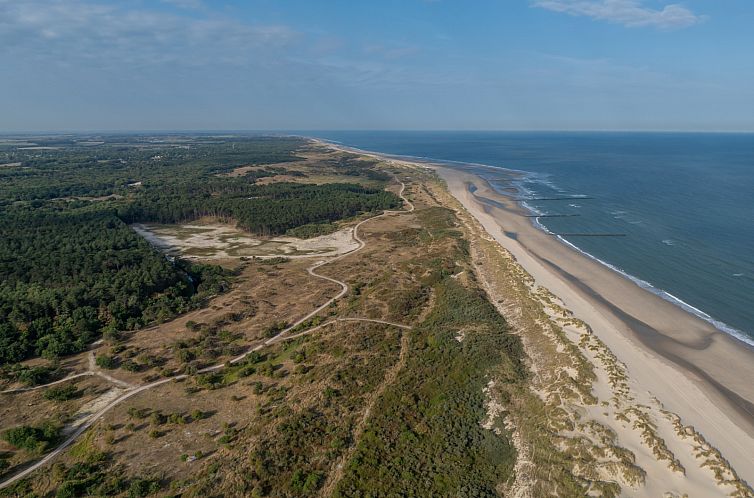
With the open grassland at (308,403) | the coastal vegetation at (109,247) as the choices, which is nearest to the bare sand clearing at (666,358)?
the open grassland at (308,403)

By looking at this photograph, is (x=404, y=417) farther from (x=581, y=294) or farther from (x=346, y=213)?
(x=346, y=213)

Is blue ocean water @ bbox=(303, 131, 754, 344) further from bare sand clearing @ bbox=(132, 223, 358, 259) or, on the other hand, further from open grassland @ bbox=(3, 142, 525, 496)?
bare sand clearing @ bbox=(132, 223, 358, 259)

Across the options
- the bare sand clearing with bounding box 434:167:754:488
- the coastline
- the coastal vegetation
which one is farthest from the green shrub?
the bare sand clearing with bounding box 434:167:754:488

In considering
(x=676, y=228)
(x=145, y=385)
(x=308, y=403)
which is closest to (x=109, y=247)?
(x=145, y=385)

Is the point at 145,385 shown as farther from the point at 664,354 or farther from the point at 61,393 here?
the point at 664,354

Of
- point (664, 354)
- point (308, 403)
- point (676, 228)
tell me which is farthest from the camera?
point (676, 228)

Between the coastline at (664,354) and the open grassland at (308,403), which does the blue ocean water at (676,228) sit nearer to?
the coastline at (664,354)
